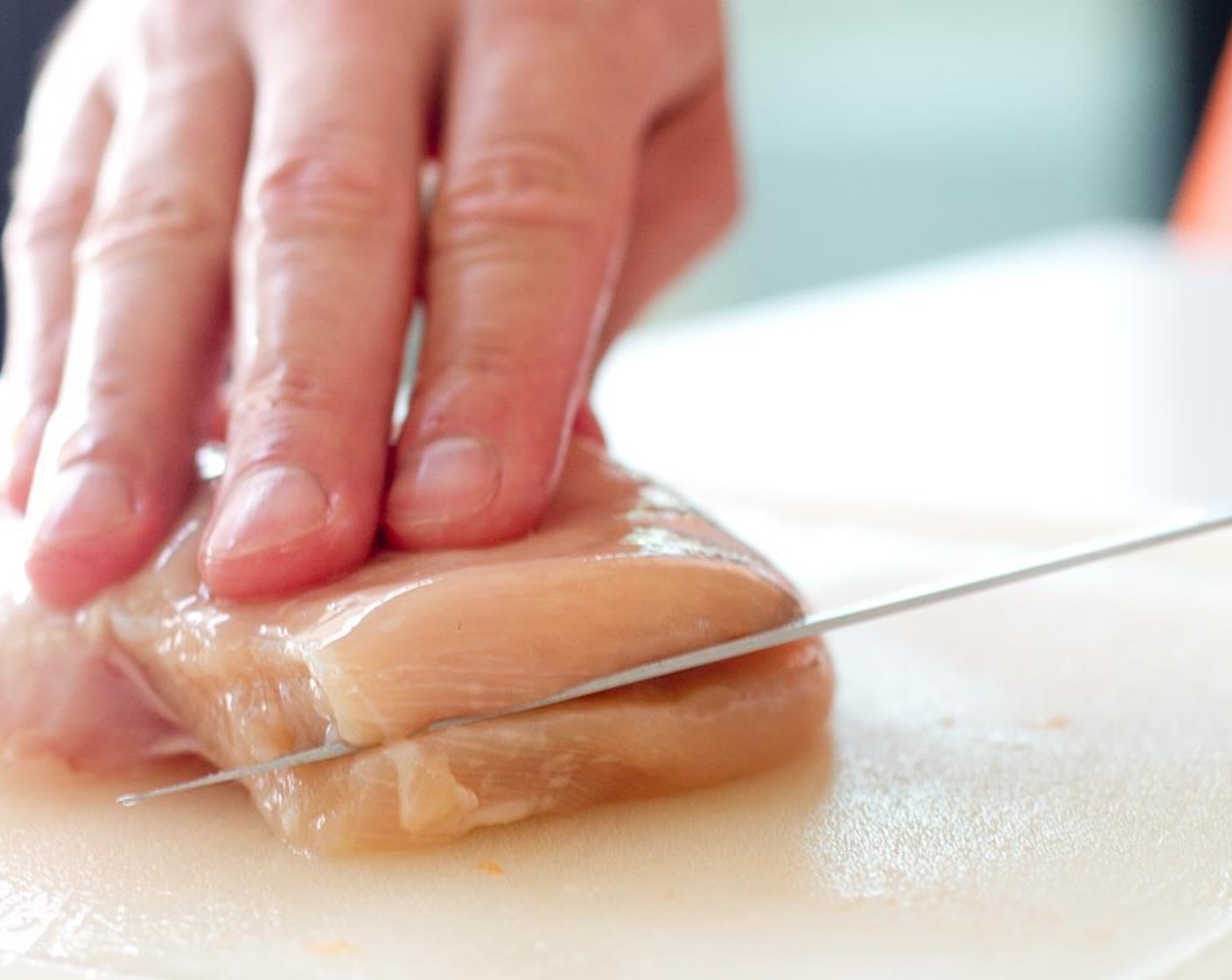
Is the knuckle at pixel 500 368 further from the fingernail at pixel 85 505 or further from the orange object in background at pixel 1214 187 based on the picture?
the orange object in background at pixel 1214 187

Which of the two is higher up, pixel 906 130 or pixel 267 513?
pixel 267 513

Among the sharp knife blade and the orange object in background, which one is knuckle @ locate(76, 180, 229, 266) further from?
the orange object in background

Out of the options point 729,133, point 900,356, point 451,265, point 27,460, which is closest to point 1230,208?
point 900,356

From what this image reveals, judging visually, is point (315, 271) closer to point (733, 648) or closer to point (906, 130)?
point (733, 648)

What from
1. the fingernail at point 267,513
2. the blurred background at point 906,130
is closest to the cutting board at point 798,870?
the fingernail at point 267,513

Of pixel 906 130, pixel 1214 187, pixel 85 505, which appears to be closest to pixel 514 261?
pixel 85 505

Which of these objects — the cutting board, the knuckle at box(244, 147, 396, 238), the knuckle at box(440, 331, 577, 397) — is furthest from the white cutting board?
the knuckle at box(244, 147, 396, 238)

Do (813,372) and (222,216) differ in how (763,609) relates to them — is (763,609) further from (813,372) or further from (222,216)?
(813,372)
